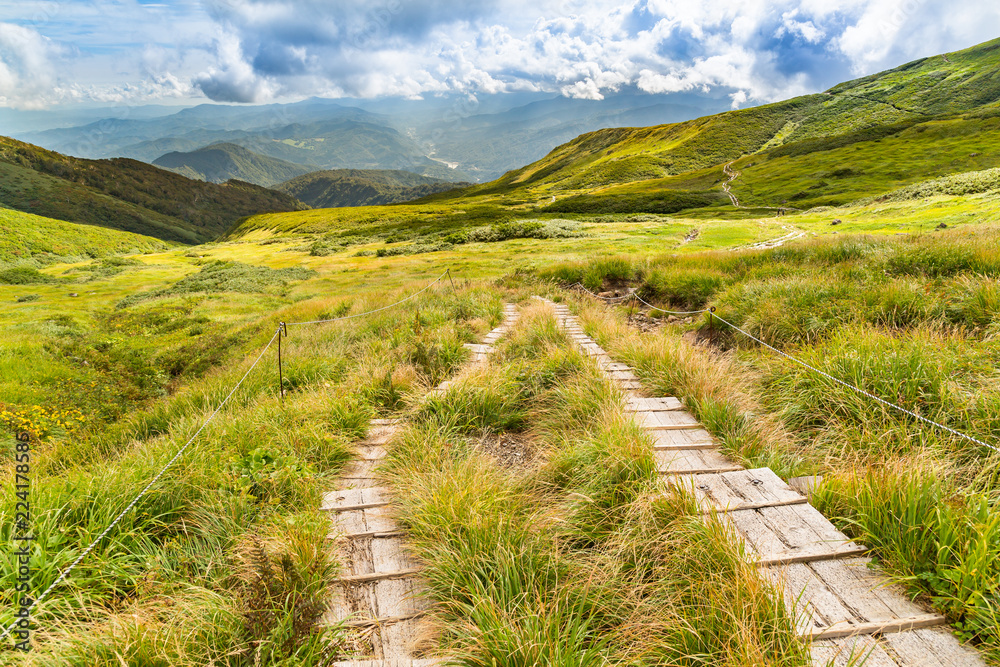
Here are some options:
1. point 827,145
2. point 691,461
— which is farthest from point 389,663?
point 827,145

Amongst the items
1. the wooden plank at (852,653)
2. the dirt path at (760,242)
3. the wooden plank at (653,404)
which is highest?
the dirt path at (760,242)

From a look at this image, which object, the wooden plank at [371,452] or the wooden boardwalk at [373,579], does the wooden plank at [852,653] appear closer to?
the wooden boardwalk at [373,579]

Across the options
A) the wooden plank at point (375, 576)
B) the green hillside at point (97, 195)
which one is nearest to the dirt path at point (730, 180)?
the wooden plank at point (375, 576)

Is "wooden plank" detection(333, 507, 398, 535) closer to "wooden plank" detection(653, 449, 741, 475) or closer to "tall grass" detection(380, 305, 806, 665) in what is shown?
"tall grass" detection(380, 305, 806, 665)

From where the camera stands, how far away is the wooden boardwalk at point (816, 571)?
210 cm

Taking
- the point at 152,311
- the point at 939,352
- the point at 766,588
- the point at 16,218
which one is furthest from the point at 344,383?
the point at 16,218

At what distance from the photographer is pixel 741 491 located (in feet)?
11.2

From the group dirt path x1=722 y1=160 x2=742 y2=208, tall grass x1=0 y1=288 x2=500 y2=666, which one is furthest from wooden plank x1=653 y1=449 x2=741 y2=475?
dirt path x1=722 y1=160 x2=742 y2=208

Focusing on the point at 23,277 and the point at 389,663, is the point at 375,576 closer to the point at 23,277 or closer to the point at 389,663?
the point at 389,663

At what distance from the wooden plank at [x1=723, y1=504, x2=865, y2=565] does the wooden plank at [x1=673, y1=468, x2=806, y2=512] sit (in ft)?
0.22

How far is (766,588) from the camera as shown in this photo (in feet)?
7.48

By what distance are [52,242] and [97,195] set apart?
116264 millimetres

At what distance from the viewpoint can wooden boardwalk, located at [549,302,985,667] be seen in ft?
6.89

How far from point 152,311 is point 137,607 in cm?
2571
